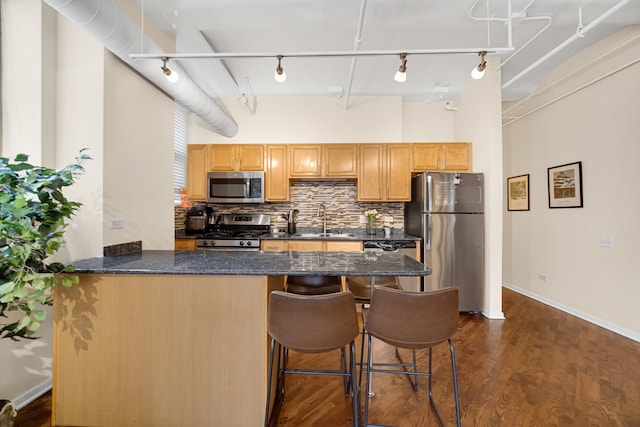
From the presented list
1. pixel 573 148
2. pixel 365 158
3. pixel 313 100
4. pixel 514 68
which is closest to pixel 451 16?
pixel 514 68

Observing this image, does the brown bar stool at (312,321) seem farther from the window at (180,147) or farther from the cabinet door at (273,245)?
the window at (180,147)

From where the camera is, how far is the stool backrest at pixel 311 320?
1.35m

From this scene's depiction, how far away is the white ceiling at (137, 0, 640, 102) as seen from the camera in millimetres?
2354

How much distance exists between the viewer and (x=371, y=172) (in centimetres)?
393

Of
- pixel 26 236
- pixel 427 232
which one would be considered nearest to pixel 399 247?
pixel 427 232

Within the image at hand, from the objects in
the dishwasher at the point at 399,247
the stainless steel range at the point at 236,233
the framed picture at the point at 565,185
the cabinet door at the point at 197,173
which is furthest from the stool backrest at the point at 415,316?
the cabinet door at the point at 197,173

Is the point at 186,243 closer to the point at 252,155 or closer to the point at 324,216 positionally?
the point at 252,155

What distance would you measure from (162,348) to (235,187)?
8.71ft

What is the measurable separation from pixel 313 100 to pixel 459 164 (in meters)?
2.41

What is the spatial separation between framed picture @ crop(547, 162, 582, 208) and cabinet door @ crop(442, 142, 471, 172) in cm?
113

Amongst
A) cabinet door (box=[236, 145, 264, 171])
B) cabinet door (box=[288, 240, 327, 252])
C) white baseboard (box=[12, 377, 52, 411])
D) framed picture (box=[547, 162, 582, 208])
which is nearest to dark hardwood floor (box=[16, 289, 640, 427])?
white baseboard (box=[12, 377, 52, 411])

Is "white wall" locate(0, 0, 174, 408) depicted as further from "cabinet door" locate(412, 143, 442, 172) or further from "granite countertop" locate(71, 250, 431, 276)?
"cabinet door" locate(412, 143, 442, 172)

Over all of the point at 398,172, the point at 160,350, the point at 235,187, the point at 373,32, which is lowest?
the point at 160,350

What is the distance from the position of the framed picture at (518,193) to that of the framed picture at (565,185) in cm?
43
